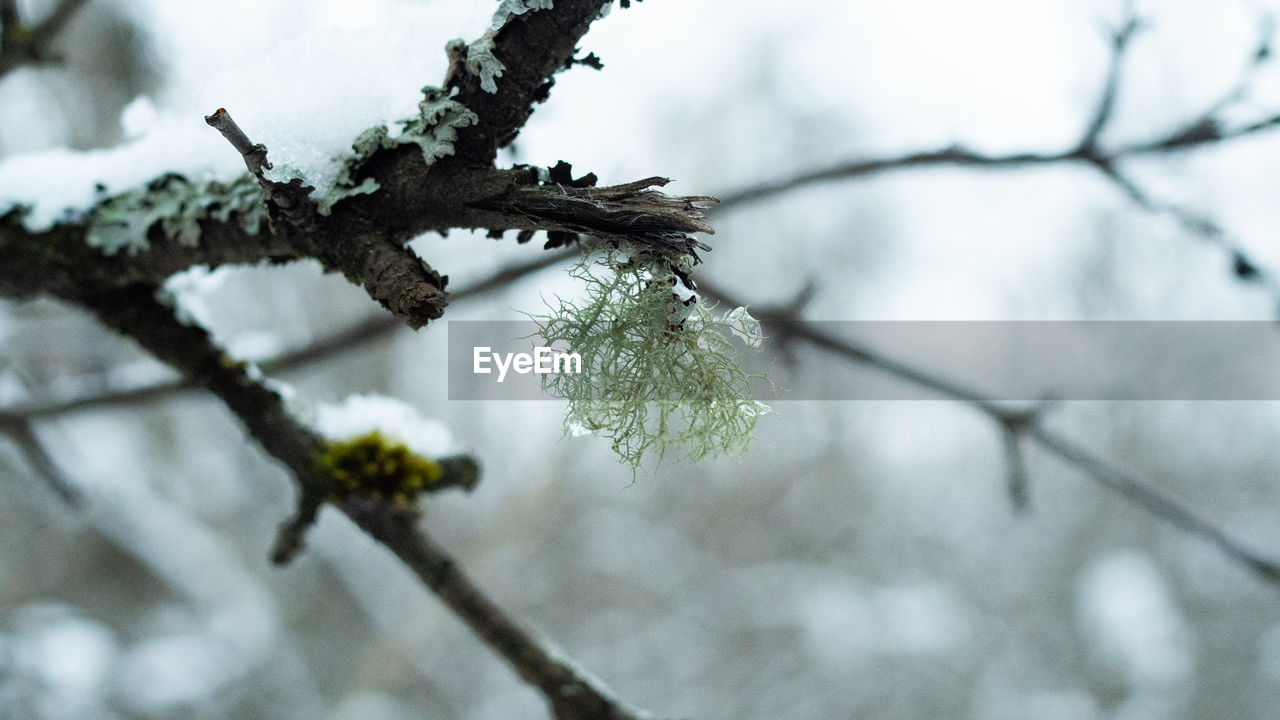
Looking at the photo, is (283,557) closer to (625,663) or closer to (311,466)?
(311,466)

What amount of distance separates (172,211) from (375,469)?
0.37 m

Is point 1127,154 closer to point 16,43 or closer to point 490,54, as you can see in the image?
point 490,54

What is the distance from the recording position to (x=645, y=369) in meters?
0.70

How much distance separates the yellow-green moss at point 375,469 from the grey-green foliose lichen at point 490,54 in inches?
20.6

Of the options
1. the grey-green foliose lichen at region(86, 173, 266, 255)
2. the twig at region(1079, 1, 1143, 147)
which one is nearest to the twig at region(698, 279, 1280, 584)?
the twig at region(1079, 1, 1143, 147)

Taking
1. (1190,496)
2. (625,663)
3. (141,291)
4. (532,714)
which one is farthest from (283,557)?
(1190,496)

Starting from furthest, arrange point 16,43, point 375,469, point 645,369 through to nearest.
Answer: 1. point 16,43
2. point 375,469
3. point 645,369

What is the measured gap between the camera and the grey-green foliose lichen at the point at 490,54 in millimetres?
608

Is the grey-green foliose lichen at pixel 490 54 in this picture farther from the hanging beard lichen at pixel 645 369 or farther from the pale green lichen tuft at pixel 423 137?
the hanging beard lichen at pixel 645 369

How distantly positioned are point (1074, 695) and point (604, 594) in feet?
12.1

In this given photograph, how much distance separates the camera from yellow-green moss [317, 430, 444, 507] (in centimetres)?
96

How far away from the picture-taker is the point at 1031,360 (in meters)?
6.54

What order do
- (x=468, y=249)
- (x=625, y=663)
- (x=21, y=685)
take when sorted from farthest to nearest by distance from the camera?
1. (x=625, y=663)
2. (x=468, y=249)
3. (x=21, y=685)

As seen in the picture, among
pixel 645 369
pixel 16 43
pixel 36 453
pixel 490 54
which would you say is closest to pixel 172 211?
pixel 490 54
